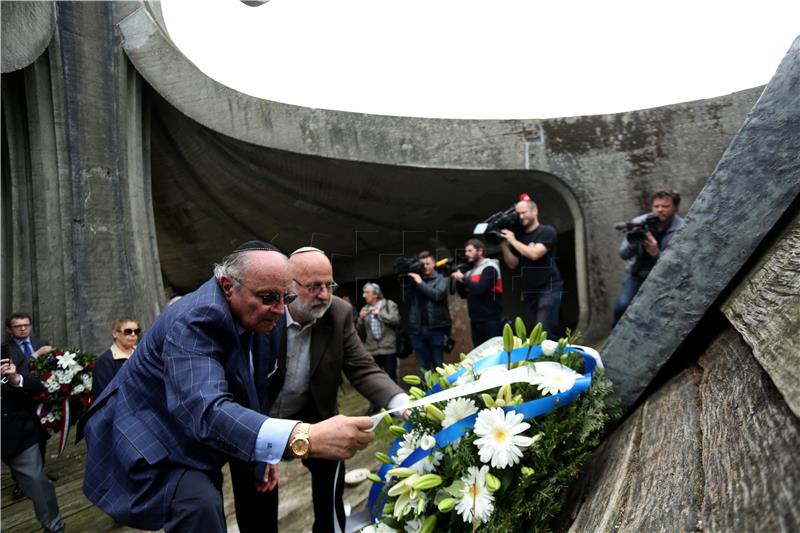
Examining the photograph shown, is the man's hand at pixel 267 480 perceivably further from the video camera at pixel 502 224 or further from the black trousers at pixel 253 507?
the video camera at pixel 502 224

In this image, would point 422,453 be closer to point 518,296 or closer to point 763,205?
point 763,205

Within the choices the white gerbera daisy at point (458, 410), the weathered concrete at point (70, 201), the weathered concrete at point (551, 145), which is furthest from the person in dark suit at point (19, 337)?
the white gerbera daisy at point (458, 410)

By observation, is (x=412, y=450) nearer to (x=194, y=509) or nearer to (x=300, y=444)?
(x=300, y=444)

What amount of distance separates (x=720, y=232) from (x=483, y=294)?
3362 millimetres

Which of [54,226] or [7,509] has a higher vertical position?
[54,226]

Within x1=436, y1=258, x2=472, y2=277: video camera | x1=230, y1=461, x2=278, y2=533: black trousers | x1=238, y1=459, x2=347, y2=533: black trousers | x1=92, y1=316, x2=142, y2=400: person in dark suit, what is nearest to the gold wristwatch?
x1=238, y1=459, x2=347, y2=533: black trousers

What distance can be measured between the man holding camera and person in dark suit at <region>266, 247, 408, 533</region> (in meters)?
2.34

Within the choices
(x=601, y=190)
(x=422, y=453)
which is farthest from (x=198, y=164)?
(x=422, y=453)

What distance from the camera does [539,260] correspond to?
4.50 metres

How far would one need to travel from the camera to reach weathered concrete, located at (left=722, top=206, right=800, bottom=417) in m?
0.82

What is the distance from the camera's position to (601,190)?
7.22 metres

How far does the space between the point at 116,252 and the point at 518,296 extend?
26.1ft

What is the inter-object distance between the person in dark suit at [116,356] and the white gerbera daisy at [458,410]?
99.7 inches

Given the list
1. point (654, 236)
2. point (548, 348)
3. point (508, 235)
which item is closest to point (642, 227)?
point (654, 236)
